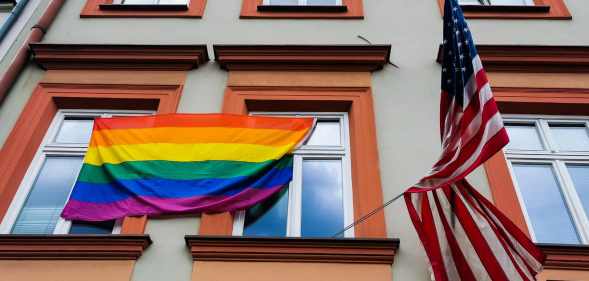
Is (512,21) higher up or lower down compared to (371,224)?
higher up

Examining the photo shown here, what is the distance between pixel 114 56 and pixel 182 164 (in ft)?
6.52

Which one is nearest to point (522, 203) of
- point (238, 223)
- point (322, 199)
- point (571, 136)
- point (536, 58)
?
point (571, 136)

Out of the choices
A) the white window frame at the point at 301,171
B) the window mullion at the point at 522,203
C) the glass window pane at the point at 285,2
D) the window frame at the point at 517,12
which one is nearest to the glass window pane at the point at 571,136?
the window mullion at the point at 522,203

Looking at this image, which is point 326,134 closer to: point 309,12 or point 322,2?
point 309,12

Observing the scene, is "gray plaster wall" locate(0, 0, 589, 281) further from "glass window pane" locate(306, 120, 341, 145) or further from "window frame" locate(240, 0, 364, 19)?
"glass window pane" locate(306, 120, 341, 145)

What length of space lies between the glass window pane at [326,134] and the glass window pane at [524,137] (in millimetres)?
1766

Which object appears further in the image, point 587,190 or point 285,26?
point 285,26

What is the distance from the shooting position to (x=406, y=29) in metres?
6.91

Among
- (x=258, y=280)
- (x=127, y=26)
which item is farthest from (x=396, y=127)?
(x=127, y=26)

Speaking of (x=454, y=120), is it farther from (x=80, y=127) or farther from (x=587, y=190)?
(x=80, y=127)

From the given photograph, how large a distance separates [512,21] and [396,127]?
8.50 ft

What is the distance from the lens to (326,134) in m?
5.93

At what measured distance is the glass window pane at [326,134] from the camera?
584cm

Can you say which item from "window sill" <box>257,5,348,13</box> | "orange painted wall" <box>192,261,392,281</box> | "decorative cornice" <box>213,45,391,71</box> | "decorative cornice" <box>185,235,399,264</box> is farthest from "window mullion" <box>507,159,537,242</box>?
"window sill" <box>257,5,348,13</box>
